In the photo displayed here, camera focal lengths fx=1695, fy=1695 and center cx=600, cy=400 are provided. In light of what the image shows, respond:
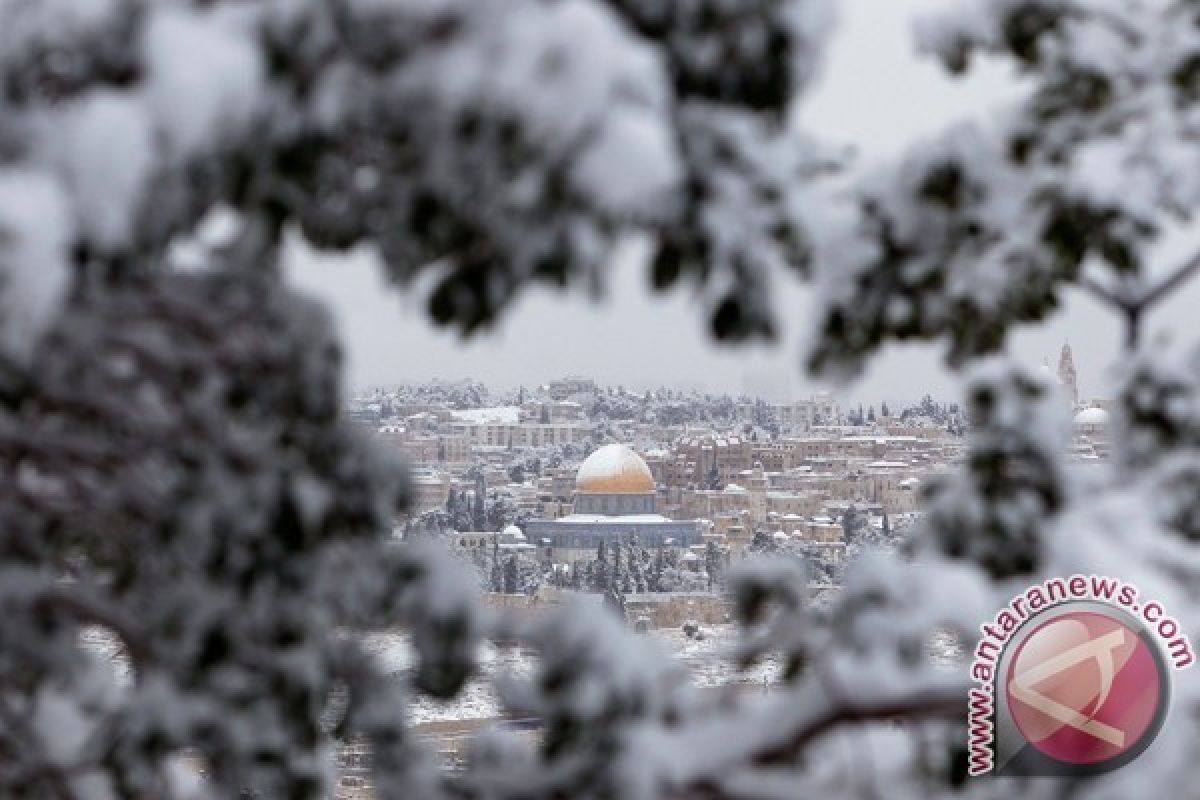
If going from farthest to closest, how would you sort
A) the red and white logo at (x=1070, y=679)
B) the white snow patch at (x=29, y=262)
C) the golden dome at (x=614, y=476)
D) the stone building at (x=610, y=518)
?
the golden dome at (x=614, y=476)
the stone building at (x=610, y=518)
the red and white logo at (x=1070, y=679)
the white snow patch at (x=29, y=262)

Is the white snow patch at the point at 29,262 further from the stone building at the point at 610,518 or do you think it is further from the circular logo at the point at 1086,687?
the stone building at the point at 610,518

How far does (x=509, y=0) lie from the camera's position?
149 cm

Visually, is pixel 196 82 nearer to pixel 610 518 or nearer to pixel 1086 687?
pixel 1086 687

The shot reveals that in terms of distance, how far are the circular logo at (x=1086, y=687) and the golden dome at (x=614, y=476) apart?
175 ft

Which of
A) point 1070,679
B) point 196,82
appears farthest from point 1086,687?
point 196,82

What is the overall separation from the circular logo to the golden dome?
175 ft

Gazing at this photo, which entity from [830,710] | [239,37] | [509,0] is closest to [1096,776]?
[830,710]

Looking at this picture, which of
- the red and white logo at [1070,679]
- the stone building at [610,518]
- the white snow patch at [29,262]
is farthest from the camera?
the stone building at [610,518]

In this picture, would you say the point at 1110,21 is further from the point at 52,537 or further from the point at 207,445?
the point at 52,537

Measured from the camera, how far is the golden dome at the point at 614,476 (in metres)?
55.3

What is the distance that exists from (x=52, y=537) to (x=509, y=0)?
1.23m

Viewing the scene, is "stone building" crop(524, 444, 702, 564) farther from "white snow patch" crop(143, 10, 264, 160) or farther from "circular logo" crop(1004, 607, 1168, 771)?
"white snow patch" crop(143, 10, 264, 160)

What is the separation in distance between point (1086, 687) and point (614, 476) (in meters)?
Answer: 53.4

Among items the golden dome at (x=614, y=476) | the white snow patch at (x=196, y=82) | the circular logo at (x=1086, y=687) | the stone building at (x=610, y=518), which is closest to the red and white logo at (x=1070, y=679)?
the circular logo at (x=1086, y=687)
